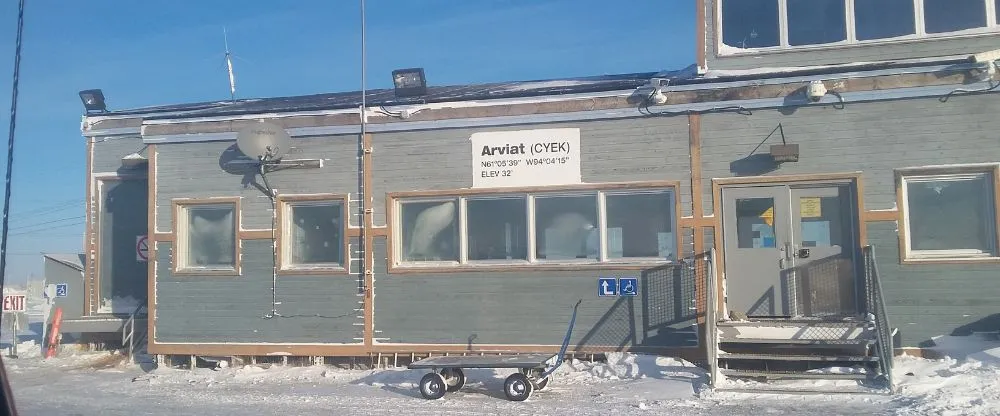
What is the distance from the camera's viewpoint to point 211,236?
1356 centimetres

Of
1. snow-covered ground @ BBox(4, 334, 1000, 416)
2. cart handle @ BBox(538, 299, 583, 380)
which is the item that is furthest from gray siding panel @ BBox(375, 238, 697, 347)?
snow-covered ground @ BBox(4, 334, 1000, 416)

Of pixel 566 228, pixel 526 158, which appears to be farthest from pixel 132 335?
pixel 566 228

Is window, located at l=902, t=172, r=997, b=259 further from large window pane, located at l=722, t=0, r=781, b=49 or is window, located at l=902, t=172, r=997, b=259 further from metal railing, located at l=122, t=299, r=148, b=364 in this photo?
metal railing, located at l=122, t=299, r=148, b=364

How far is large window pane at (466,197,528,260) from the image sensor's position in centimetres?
1244

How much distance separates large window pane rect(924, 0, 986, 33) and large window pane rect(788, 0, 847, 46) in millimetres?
1082

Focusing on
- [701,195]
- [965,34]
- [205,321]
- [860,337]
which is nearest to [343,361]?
[205,321]

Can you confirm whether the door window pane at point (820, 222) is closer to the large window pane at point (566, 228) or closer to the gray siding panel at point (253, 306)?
the large window pane at point (566, 228)

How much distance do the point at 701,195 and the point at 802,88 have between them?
1881 mm

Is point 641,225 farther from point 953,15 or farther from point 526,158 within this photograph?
point 953,15

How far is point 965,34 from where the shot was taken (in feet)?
37.9

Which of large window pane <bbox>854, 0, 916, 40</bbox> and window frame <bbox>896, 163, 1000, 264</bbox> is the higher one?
large window pane <bbox>854, 0, 916, 40</bbox>

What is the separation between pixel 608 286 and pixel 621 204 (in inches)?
45.0

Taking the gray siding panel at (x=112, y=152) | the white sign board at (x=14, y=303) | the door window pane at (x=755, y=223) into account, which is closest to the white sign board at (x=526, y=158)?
the door window pane at (x=755, y=223)

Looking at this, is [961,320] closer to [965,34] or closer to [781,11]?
[965,34]
